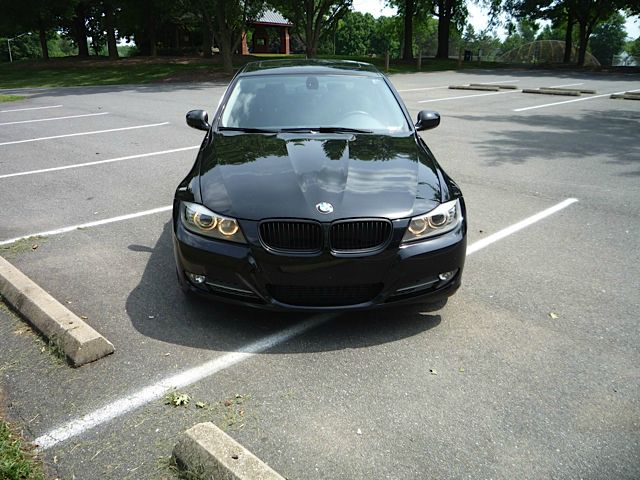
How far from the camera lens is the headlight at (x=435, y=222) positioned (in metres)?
3.51

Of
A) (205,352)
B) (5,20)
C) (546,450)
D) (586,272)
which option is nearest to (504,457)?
(546,450)

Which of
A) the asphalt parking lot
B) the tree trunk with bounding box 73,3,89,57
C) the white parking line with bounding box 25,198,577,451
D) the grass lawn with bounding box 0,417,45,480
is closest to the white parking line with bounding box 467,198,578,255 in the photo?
the asphalt parking lot

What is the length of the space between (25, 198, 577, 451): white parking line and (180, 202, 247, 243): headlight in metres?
0.69

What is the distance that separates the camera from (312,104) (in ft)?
16.7

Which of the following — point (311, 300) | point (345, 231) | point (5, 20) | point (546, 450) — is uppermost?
point (5, 20)

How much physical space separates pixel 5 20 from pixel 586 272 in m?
39.5

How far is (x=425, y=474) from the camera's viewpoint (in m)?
2.53

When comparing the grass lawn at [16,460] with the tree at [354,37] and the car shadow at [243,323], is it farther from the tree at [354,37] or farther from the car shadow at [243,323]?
the tree at [354,37]

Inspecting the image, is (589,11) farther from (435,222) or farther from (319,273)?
(319,273)

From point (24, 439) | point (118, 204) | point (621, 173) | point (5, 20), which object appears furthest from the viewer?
point (5, 20)

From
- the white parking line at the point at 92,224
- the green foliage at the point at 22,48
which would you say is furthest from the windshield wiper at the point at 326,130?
the green foliage at the point at 22,48

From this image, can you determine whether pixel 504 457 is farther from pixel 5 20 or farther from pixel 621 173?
pixel 5 20

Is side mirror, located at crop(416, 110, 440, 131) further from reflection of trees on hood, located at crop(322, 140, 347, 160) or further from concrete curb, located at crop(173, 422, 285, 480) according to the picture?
concrete curb, located at crop(173, 422, 285, 480)

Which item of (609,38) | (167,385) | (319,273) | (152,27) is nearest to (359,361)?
(319,273)
